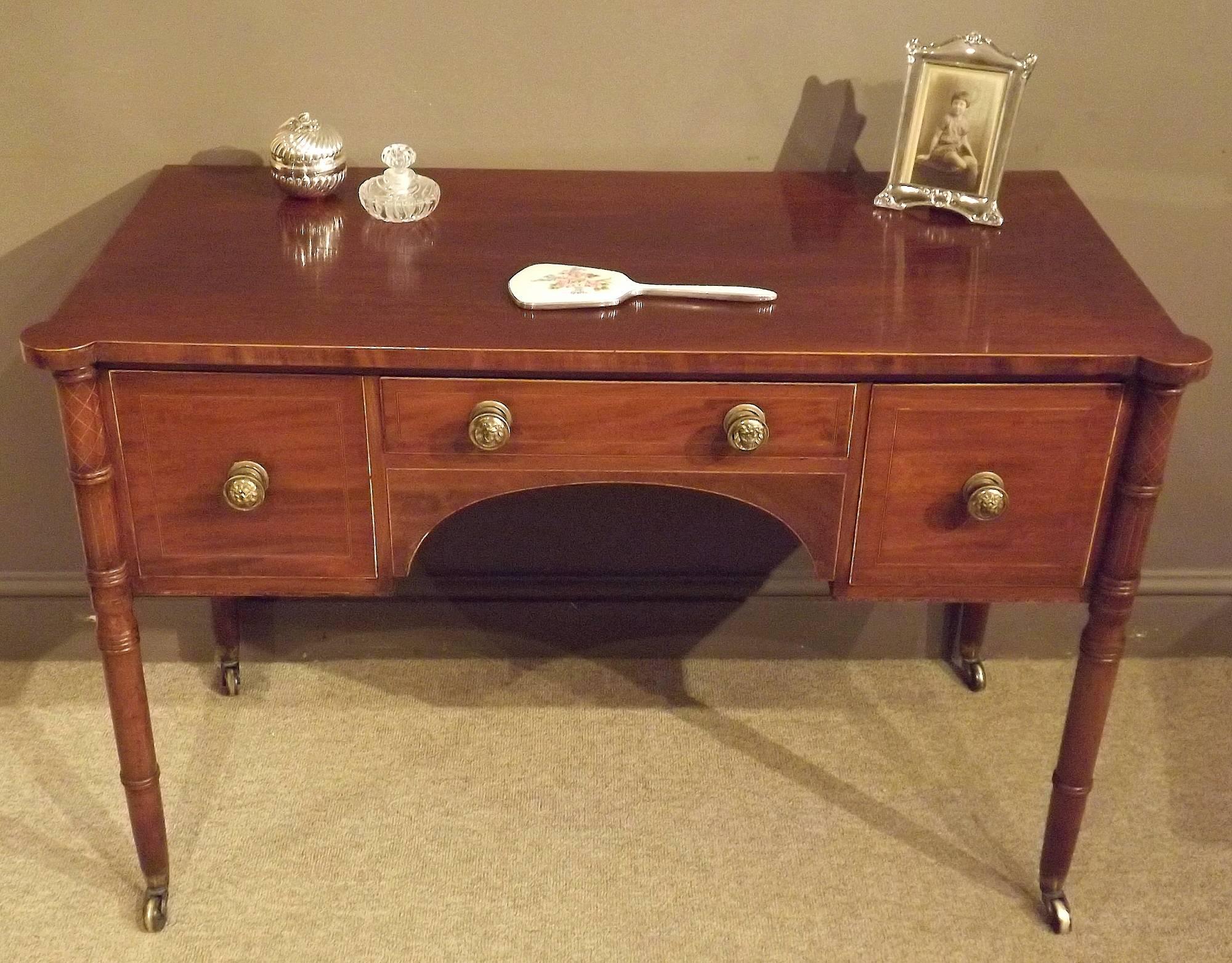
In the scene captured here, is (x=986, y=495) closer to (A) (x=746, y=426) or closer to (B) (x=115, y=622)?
(A) (x=746, y=426)

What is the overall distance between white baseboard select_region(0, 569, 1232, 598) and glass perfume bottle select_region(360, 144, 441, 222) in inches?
26.5

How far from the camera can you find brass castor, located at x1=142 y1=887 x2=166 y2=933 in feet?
5.85

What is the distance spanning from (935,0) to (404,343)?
862mm

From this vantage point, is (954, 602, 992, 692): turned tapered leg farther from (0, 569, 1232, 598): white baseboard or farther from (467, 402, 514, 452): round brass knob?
(467, 402, 514, 452): round brass knob

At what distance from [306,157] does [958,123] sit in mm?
778

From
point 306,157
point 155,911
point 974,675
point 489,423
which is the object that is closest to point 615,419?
point 489,423

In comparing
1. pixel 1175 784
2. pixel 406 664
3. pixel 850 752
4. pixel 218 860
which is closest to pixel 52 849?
pixel 218 860

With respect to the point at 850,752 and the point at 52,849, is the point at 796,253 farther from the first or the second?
the point at 52,849

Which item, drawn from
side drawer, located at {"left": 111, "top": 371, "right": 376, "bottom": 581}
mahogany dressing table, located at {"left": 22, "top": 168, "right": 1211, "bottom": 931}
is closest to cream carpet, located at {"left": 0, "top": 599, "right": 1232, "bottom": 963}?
mahogany dressing table, located at {"left": 22, "top": 168, "right": 1211, "bottom": 931}

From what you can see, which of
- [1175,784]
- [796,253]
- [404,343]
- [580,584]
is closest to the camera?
[404,343]

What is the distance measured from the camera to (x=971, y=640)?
7.27ft

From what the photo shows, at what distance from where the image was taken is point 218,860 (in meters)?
1.89

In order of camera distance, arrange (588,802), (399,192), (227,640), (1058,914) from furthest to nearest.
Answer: (227,640), (588,802), (1058,914), (399,192)

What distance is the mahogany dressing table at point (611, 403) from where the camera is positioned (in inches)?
57.2
